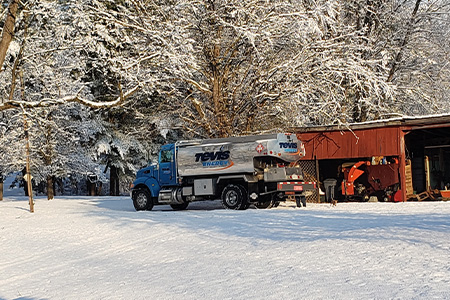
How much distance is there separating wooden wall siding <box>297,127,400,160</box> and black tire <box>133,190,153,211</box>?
7.20m

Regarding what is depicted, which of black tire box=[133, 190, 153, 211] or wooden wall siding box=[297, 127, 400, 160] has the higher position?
wooden wall siding box=[297, 127, 400, 160]

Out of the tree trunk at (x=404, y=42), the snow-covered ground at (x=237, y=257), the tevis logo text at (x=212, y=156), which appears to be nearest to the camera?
the snow-covered ground at (x=237, y=257)

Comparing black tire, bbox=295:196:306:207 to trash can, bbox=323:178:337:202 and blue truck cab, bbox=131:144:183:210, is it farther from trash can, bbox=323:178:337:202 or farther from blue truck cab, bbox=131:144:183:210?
blue truck cab, bbox=131:144:183:210

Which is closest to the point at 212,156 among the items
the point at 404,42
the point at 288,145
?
the point at 288,145

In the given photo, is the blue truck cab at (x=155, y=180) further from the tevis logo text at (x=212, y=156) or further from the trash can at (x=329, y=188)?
the trash can at (x=329, y=188)

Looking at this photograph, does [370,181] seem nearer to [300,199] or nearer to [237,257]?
[300,199]

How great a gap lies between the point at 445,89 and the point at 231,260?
23.9m

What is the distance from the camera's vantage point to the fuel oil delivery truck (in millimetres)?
19953

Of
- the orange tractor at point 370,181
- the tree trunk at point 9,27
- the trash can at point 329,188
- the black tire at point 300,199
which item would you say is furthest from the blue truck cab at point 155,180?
the orange tractor at point 370,181

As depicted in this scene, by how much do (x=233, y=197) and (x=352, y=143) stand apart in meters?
6.65

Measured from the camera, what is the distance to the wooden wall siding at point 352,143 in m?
23.1

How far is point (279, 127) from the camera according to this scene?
26.5 m

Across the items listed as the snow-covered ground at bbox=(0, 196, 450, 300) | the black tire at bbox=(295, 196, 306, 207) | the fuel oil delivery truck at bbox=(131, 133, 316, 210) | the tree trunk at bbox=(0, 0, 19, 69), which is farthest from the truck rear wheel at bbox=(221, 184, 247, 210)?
the tree trunk at bbox=(0, 0, 19, 69)

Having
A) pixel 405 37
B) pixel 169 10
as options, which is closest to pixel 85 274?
pixel 169 10
